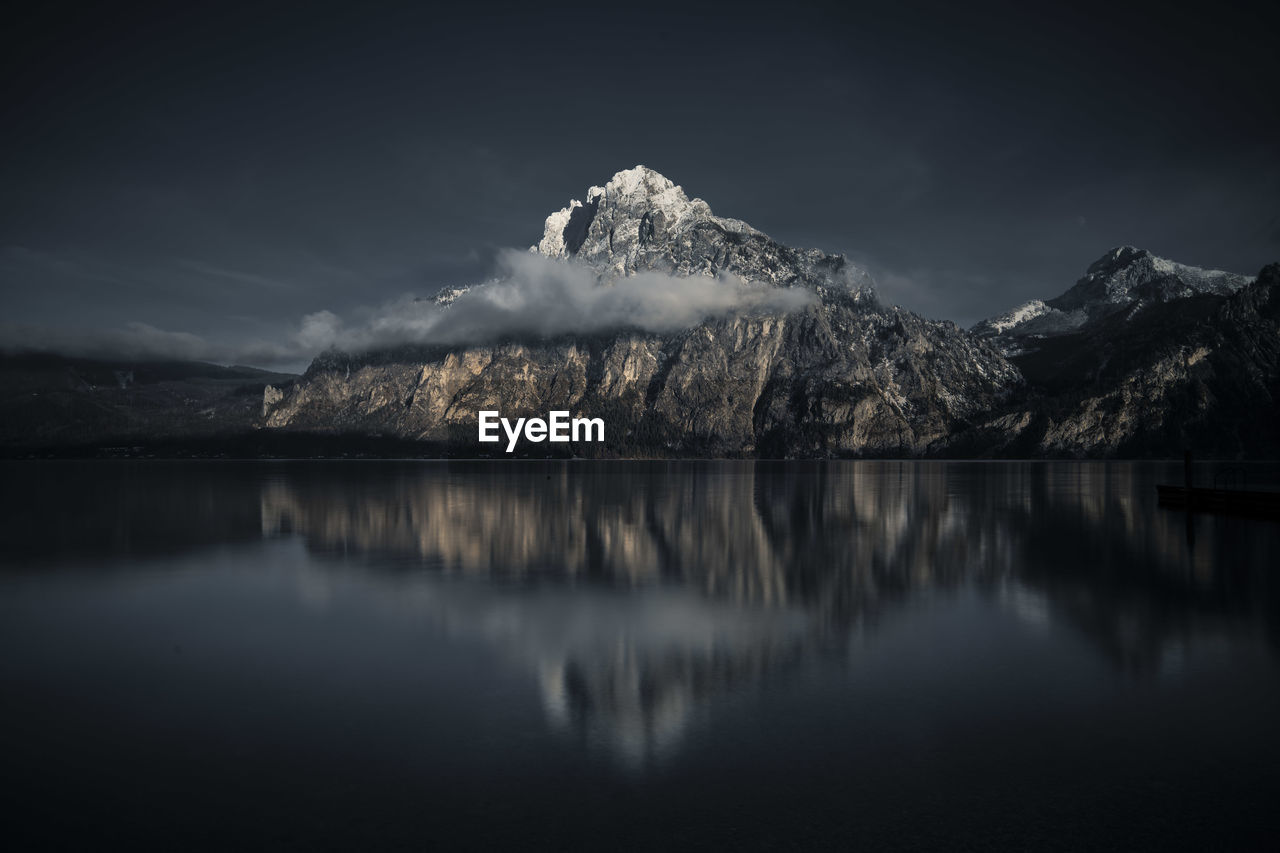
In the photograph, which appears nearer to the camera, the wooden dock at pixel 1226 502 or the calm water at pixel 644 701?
the calm water at pixel 644 701

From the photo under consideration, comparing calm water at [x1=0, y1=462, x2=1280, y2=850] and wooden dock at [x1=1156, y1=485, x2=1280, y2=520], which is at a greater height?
calm water at [x1=0, y1=462, x2=1280, y2=850]

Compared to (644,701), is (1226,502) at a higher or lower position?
lower

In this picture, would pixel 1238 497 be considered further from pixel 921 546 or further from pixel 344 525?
pixel 344 525

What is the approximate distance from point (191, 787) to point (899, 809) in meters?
12.5

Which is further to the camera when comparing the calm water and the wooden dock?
the wooden dock

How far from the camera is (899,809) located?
1239 centimetres

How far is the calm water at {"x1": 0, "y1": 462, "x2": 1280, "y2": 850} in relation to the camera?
12.1 metres

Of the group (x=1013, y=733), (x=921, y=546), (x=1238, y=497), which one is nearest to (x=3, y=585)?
(x=1013, y=733)

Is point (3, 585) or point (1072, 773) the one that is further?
point (3, 585)

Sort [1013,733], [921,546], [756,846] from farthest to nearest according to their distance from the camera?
[921,546] → [1013,733] → [756,846]

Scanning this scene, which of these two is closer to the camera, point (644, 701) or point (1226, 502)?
point (644, 701)

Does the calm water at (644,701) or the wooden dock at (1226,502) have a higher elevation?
the calm water at (644,701)

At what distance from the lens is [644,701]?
17984 millimetres

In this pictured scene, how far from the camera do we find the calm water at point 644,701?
12.1m
